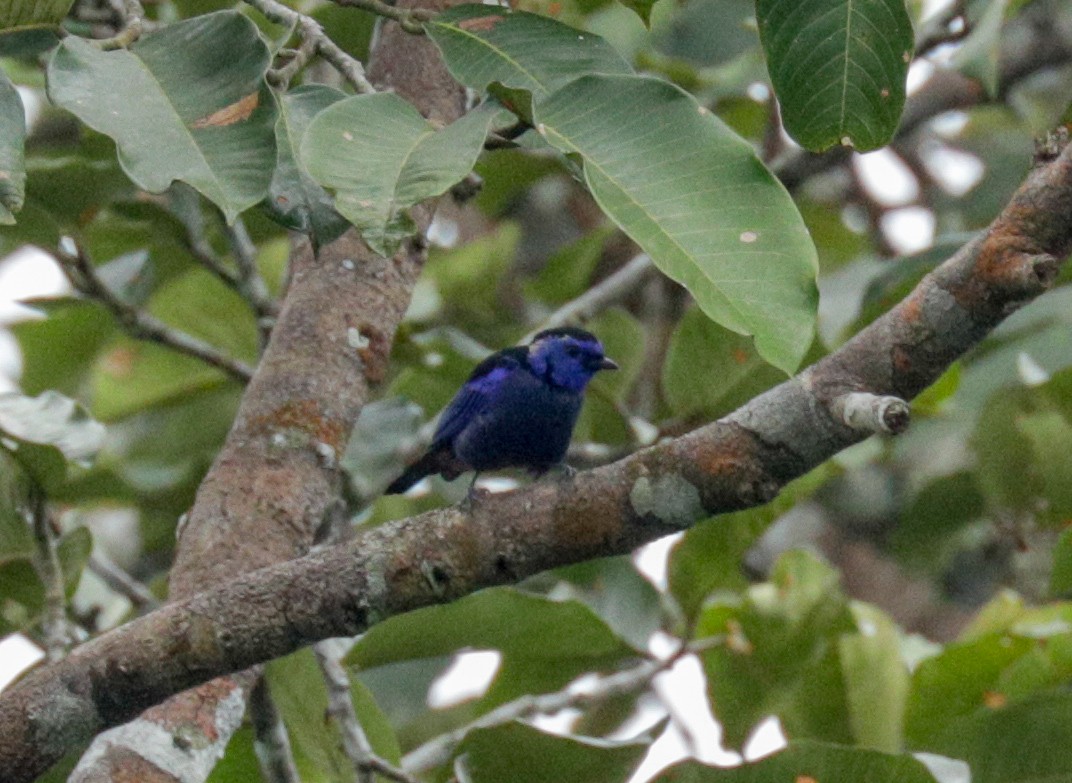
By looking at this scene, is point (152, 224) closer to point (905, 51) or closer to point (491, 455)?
point (491, 455)

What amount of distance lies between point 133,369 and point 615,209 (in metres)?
3.61

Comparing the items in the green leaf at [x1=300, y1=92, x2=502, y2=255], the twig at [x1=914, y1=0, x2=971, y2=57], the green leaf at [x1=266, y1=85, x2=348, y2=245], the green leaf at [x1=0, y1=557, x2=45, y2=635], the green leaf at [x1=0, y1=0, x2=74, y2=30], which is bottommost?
the green leaf at [x1=0, y1=557, x2=45, y2=635]

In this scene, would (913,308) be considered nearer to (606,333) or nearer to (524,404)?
(524,404)

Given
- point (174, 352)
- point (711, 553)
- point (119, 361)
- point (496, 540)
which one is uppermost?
point (496, 540)

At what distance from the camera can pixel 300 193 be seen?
7.07ft

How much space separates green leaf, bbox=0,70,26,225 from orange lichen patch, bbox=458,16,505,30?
0.63m

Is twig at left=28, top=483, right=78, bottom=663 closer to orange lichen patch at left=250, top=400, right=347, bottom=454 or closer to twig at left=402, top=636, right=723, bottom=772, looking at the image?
orange lichen patch at left=250, top=400, right=347, bottom=454

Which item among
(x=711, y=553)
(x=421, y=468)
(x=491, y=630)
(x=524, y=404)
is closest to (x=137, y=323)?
(x=421, y=468)

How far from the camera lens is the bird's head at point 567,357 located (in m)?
3.51

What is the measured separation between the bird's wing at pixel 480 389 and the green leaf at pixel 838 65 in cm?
137

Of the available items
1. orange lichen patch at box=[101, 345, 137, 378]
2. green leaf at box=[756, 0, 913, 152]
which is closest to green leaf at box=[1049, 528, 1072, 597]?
green leaf at box=[756, 0, 913, 152]

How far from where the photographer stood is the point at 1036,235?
185 cm

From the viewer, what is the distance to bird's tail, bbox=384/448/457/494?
3715 mm

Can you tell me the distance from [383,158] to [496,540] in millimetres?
502
